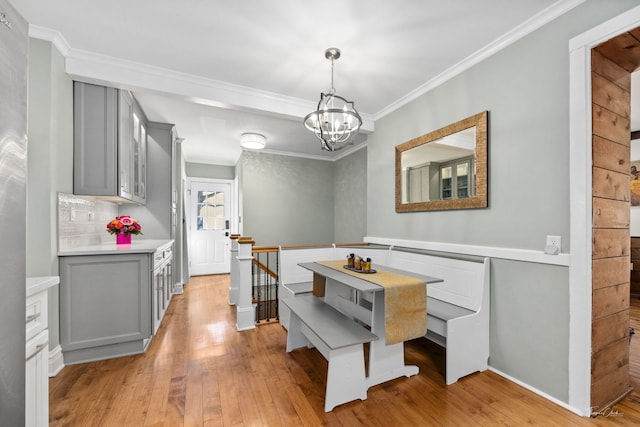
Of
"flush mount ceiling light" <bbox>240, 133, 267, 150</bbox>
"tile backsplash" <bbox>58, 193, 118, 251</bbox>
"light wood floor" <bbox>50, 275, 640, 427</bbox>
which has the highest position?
"flush mount ceiling light" <bbox>240, 133, 267, 150</bbox>

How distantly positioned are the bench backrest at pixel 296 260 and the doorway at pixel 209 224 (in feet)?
11.4

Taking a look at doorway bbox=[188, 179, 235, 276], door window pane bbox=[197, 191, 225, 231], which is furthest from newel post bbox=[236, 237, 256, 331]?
door window pane bbox=[197, 191, 225, 231]

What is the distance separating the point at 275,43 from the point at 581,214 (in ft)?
7.92

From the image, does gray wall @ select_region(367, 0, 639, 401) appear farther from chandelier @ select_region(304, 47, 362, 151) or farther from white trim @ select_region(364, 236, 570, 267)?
chandelier @ select_region(304, 47, 362, 151)

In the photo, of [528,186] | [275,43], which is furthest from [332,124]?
[528,186]

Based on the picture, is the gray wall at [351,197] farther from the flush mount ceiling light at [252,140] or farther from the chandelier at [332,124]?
the chandelier at [332,124]

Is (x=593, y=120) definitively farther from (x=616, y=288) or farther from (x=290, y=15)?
(x=290, y=15)

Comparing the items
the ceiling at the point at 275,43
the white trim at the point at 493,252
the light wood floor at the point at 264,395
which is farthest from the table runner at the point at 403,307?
the ceiling at the point at 275,43

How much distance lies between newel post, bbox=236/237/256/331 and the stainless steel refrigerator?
2077 millimetres

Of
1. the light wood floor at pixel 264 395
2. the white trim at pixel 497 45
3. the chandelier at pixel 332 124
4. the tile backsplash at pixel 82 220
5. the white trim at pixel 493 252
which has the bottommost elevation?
the light wood floor at pixel 264 395

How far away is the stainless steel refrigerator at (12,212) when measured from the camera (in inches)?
35.0

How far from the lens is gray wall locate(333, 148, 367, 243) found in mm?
5070

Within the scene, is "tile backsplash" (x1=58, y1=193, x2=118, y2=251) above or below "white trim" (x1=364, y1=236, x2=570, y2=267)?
above

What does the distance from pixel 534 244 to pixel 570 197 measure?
393mm
